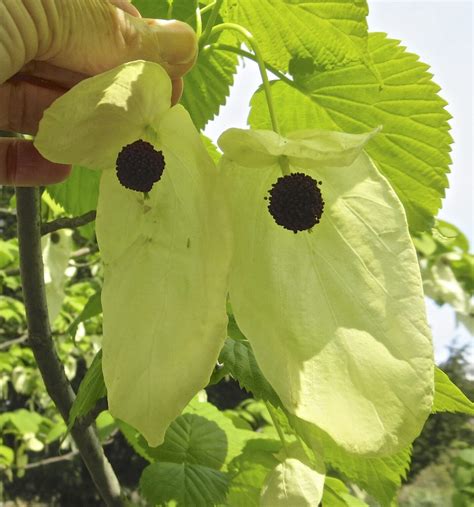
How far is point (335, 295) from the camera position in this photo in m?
0.49

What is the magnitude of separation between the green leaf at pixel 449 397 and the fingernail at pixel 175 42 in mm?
373

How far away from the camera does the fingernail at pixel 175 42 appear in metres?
0.55

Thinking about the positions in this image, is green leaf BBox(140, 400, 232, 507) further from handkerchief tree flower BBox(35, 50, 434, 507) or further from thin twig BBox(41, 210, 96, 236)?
handkerchief tree flower BBox(35, 50, 434, 507)

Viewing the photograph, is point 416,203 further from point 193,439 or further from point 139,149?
point 193,439

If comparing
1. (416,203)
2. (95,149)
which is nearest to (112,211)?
(95,149)

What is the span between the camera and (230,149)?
0.49 metres

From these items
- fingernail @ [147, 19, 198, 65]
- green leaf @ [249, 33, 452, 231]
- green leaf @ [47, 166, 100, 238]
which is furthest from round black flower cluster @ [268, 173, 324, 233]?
green leaf @ [47, 166, 100, 238]

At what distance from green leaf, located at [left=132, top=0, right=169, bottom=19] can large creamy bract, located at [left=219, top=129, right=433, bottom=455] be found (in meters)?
0.38

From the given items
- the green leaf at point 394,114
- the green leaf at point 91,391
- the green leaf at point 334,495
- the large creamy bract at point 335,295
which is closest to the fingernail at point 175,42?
the large creamy bract at point 335,295

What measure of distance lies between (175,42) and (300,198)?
166 millimetres

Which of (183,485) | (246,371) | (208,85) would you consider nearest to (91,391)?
(246,371)

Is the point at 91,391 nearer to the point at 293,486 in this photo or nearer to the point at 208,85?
the point at 293,486

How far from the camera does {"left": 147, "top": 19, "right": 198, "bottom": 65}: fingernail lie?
55 cm

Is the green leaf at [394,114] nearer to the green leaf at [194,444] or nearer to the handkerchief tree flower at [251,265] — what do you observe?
the handkerchief tree flower at [251,265]
